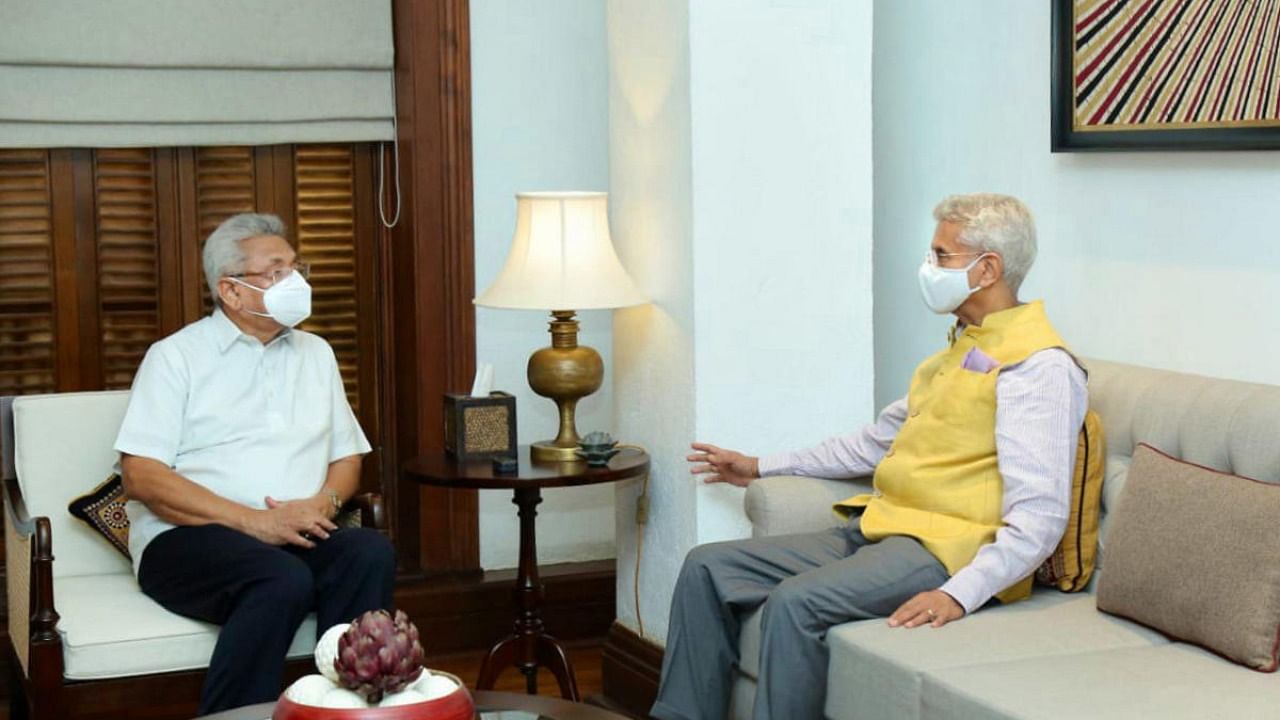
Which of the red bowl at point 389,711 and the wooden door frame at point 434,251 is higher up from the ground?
the wooden door frame at point 434,251

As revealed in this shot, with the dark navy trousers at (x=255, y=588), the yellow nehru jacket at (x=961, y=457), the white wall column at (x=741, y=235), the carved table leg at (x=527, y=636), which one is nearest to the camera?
the yellow nehru jacket at (x=961, y=457)

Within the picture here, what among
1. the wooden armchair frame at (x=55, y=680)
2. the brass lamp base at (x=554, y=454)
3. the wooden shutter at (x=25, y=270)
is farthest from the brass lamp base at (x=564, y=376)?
the wooden shutter at (x=25, y=270)

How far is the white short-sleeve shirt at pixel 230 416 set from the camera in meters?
3.48

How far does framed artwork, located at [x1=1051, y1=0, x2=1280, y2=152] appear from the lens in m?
3.07

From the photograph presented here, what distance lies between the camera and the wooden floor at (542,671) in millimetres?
4211

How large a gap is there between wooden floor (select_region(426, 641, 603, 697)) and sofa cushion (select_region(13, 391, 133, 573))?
101 cm

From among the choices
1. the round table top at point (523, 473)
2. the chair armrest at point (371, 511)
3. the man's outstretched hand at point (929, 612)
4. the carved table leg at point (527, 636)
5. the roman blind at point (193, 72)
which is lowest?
the carved table leg at point (527, 636)

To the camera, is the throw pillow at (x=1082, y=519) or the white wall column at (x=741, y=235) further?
the white wall column at (x=741, y=235)

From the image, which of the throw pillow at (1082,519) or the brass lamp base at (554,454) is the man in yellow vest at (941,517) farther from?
the brass lamp base at (554,454)

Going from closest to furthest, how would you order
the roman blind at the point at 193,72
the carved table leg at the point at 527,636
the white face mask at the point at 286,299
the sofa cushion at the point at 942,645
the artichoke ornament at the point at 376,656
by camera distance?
the artichoke ornament at the point at 376,656, the sofa cushion at the point at 942,645, the white face mask at the point at 286,299, the carved table leg at the point at 527,636, the roman blind at the point at 193,72

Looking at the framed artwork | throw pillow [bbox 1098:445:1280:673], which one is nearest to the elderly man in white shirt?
throw pillow [bbox 1098:445:1280:673]

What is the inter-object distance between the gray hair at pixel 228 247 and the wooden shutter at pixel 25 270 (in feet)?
3.08

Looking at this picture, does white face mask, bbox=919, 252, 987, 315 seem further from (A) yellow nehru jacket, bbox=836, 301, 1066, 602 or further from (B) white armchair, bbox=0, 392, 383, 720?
(B) white armchair, bbox=0, 392, 383, 720

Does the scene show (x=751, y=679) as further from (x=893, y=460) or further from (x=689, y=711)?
(x=893, y=460)
